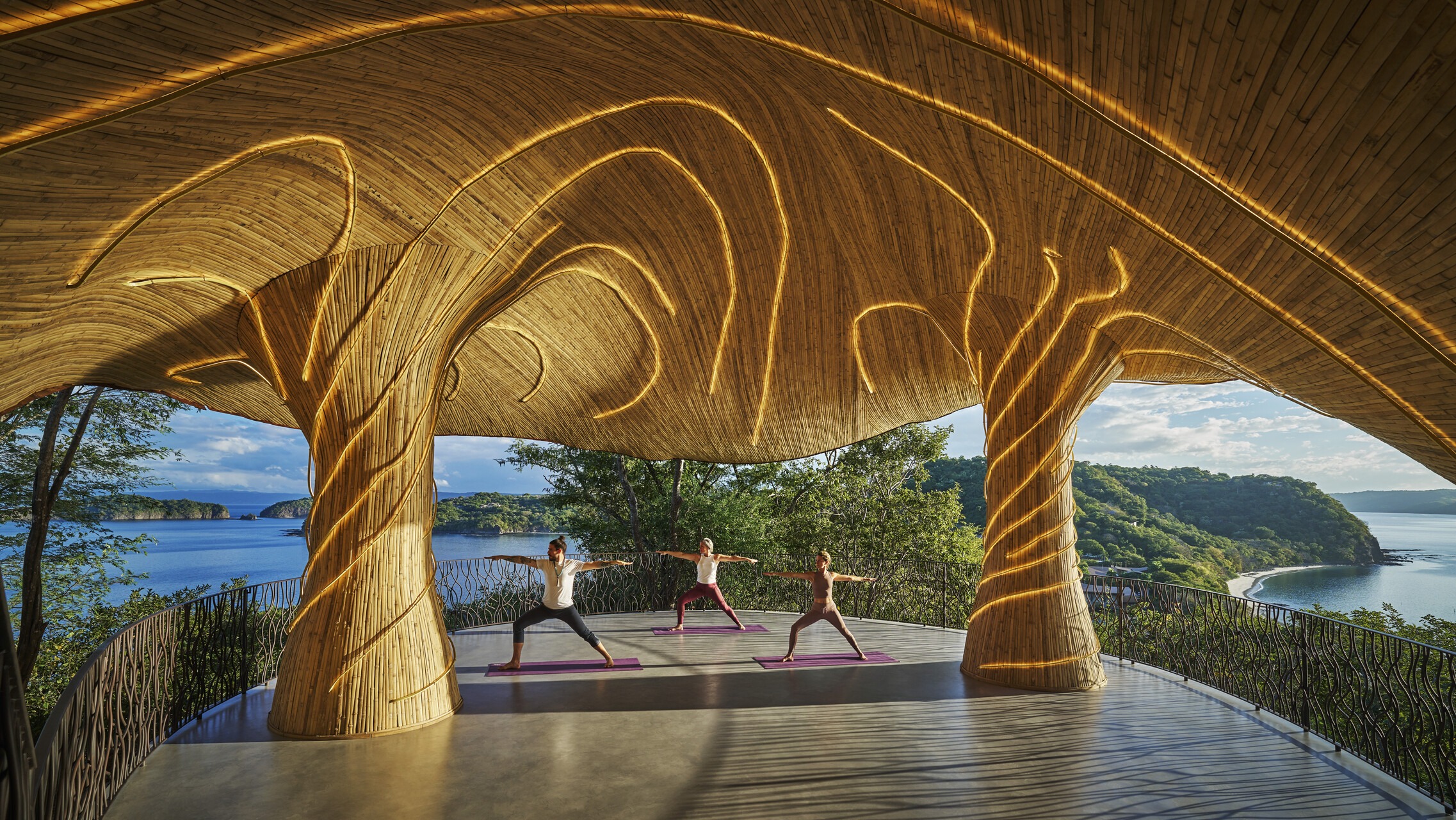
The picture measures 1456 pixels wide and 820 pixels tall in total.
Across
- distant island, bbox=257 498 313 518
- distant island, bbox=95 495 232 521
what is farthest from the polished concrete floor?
distant island, bbox=257 498 313 518

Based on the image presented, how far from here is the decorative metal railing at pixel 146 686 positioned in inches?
136

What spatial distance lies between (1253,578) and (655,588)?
2628 centimetres

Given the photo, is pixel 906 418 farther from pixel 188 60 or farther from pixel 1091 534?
pixel 1091 534

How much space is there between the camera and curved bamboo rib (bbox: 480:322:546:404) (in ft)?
33.6

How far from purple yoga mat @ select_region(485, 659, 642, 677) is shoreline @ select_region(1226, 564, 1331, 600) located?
95.0ft

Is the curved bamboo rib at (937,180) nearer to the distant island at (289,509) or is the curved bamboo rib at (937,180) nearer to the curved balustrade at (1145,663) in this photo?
the curved balustrade at (1145,663)

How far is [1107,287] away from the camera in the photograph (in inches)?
263

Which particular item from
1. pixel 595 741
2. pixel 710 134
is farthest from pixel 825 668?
pixel 710 134

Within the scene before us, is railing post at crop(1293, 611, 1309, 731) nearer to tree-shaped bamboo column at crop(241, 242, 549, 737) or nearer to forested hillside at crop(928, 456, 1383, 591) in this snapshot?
tree-shaped bamboo column at crop(241, 242, 549, 737)

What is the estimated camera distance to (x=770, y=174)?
7.21m

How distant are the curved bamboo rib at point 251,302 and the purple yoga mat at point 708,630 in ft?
21.1

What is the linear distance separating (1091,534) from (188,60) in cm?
3208

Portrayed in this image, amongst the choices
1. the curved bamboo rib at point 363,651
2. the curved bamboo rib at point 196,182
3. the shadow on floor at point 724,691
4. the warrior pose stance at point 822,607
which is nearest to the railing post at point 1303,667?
the shadow on floor at point 724,691

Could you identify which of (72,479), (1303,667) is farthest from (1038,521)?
(72,479)
